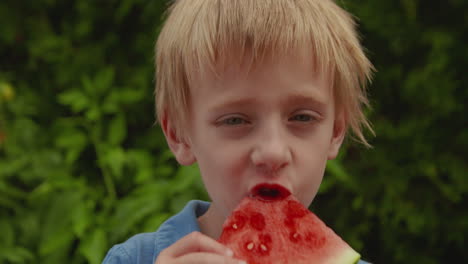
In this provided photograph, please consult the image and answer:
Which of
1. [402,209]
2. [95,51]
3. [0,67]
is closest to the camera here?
[402,209]

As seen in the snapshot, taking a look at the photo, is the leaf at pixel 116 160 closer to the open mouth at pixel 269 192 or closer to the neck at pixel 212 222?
the neck at pixel 212 222

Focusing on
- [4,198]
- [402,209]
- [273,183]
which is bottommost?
[402,209]

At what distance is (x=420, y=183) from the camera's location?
3.33m

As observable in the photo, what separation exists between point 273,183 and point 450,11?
7.71 ft

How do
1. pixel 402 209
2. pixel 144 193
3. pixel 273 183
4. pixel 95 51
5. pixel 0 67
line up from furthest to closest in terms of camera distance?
pixel 0 67
pixel 95 51
pixel 402 209
pixel 144 193
pixel 273 183

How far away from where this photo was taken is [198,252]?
1261 millimetres

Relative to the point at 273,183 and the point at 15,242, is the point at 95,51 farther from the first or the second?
the point at 273,183

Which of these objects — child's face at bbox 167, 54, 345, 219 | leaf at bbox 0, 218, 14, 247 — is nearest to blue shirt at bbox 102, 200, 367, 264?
child's face at bbox 167, 54, 345, 219

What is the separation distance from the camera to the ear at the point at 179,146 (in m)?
1.70

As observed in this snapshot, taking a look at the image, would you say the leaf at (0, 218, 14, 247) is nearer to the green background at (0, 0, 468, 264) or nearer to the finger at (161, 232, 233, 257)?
the green background at (0, 0, 468, 264)

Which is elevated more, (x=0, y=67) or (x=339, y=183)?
(x=0, y=67)

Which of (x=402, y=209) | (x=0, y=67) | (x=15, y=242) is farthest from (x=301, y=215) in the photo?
(x=0, y=67)

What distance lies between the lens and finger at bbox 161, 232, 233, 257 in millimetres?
1242

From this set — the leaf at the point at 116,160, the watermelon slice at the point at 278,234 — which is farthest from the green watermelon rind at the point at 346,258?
the leaf at the point at 116,160
